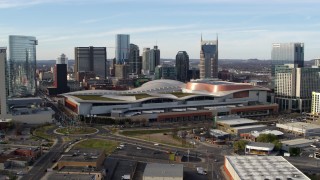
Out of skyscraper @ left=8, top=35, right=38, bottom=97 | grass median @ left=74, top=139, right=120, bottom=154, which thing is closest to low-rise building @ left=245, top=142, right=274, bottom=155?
grass median @ left=74, top=139, right=120, bottom=154

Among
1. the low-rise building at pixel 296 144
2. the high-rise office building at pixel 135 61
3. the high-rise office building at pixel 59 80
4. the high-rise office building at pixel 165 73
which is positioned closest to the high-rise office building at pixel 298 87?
the low-rise building at pixel 296 144

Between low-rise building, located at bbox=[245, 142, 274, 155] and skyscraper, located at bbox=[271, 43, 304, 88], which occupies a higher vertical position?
skyscraper, located at bbox=[271, 43, 304, 88]

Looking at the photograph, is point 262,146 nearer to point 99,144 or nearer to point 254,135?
point 254,135

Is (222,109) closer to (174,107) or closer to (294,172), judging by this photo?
(174,107)

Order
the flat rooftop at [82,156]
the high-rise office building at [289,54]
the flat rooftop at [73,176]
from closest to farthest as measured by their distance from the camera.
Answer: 1. the flat rooftop at [73,176]
2. the flat rooftop at [82,156]
3. the high-rise office building at [289,54]

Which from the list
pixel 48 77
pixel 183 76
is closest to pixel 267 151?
pixel 183 76

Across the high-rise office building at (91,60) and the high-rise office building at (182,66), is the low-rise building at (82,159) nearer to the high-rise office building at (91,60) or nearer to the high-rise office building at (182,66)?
the high-rise office building at (182,66)

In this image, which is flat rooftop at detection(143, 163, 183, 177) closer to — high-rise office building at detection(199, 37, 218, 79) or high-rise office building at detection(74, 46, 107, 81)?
high-rise office building at detection(199, 37, 218, 79)
